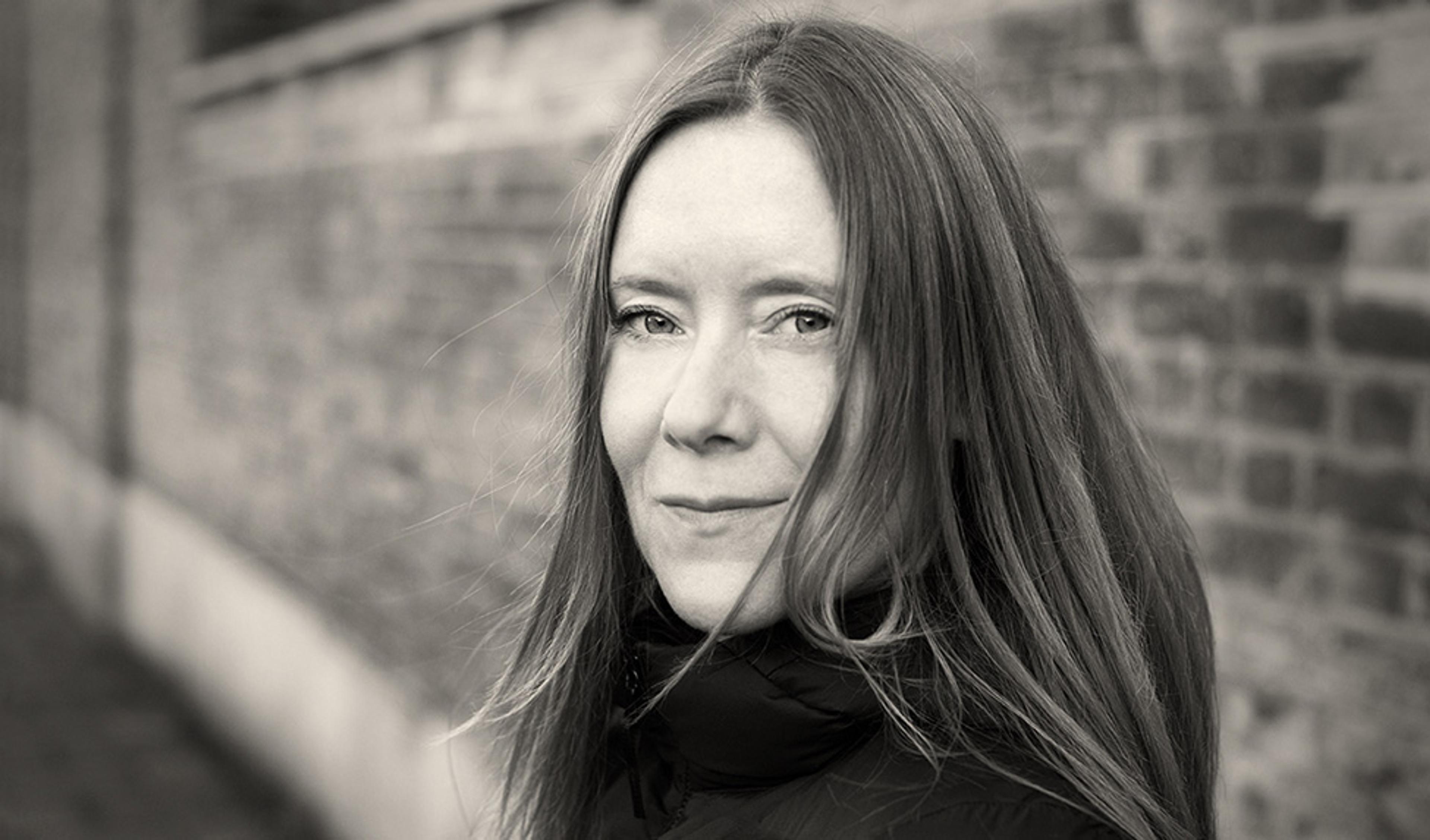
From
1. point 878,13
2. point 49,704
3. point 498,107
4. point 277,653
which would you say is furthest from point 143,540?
point 878,13

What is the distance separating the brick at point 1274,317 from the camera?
7.25 feet

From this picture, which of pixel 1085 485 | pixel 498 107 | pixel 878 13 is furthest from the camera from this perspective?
pixel 498 107

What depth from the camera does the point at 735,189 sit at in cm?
139

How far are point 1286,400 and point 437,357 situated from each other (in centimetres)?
316

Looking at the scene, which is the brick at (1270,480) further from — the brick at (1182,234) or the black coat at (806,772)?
the black coat at (806,772)

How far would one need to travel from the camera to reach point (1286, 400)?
2.24 meters

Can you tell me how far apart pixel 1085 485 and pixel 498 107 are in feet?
11.0

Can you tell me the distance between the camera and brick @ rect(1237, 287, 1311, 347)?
2.21m

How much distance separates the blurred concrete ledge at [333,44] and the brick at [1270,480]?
8.65ft

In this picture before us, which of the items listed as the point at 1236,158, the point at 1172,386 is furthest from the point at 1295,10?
the point at 1172,386

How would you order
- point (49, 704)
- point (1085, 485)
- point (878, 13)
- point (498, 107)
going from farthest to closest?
point (49, 704) < point (498, 107) < point (878, 13) < point (1085, 485)

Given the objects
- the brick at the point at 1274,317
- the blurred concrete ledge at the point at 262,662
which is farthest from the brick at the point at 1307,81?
the blurred concrete ledge at the point at 262,662

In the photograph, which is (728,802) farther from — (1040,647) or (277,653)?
(277,653)

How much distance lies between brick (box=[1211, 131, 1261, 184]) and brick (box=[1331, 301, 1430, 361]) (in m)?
0.25
